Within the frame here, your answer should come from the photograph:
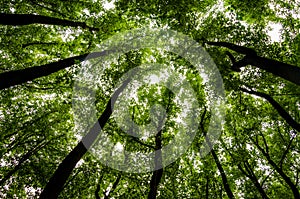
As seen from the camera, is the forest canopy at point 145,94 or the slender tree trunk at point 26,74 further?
the forest canopy at point 145,94

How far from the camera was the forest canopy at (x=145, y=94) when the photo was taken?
11516mm

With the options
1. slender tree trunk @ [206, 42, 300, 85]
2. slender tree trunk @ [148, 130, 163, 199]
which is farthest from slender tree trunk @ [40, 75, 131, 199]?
slender tree trunk @ [206, 42, 300, 85]

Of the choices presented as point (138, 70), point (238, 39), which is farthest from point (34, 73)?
point (238, 39)

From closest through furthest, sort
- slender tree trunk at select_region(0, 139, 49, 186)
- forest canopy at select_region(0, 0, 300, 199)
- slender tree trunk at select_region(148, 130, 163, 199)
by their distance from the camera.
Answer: forest canopy at select_region(0, 0, 300, 199), slender tree trunk at select_region(148, 130, 163, 199), slender tree trunk at select_region(0, 139, 49, 186)

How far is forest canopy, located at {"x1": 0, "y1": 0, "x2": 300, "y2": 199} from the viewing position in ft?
37.8

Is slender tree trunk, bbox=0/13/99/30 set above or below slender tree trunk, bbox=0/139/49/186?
above

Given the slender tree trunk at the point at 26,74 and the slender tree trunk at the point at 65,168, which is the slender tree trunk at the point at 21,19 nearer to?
the slender tree trunk at the point at 26,74

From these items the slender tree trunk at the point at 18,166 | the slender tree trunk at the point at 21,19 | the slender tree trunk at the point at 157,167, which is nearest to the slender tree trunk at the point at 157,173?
the slender tree trunk at the point at 157,167

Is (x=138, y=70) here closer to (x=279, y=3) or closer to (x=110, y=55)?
(x=110, y=55)

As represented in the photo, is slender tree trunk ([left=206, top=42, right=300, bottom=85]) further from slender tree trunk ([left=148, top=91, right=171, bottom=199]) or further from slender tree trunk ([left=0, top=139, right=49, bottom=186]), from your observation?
slender tree trunk ([left=0, top=139, right=49, bottom=186])

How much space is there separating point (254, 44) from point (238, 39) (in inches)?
33.5

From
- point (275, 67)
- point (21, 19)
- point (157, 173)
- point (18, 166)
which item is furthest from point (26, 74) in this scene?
point (157, 173)

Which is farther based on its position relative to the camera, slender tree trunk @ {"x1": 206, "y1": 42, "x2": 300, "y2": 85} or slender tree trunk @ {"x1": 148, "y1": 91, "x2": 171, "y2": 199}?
slender tree trunk @ {"x1": 148, "y1": 91, "x2": 171, "y2": 199}

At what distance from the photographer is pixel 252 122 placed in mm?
16516
